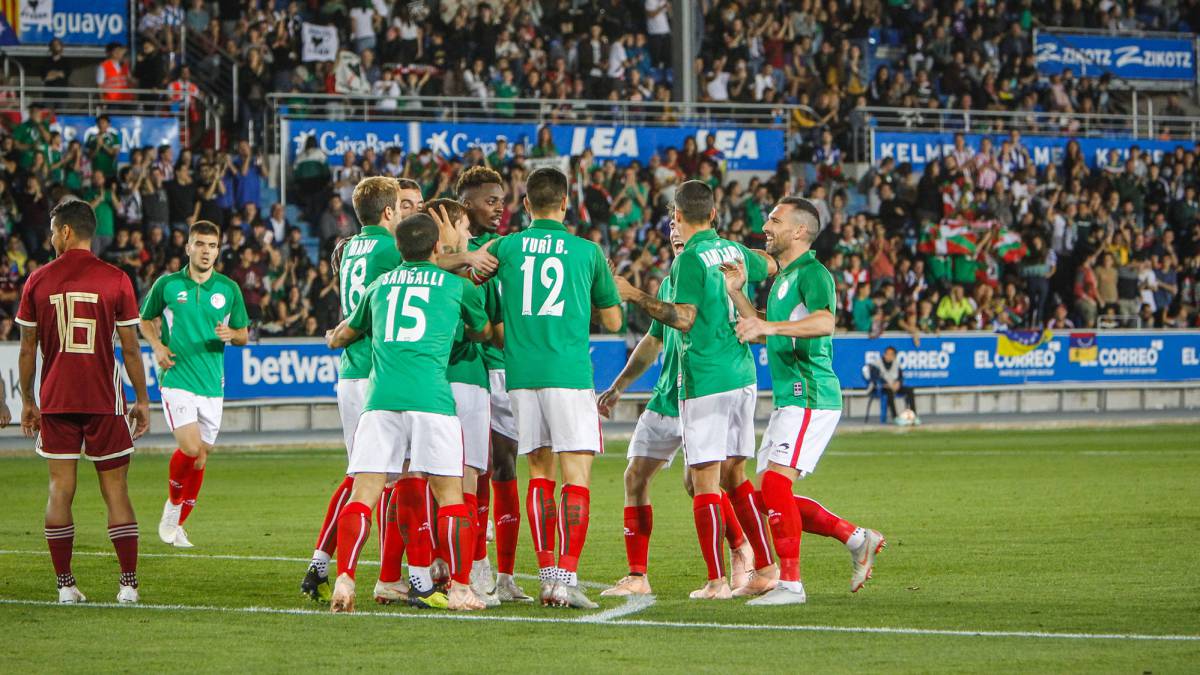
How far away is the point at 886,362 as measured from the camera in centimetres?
2936

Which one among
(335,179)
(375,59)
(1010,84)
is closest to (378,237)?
(335,179)

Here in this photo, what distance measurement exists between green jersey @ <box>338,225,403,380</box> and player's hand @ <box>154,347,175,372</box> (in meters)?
4.15

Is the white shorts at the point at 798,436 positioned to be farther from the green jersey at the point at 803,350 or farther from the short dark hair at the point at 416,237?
the short dark hair at the point at 416,237

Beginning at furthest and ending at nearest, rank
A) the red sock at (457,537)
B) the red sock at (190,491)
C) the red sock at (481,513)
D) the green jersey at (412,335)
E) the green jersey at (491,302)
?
the red sock at (190,491)
the red sock at (481,513)
the green jersey at (491,302)
the red sock at (457,537)
the green jersey at (412,335)

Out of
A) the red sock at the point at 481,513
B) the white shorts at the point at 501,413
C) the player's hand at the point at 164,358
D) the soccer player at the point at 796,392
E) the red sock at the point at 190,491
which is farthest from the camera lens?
the player's hand at the point at 164,358

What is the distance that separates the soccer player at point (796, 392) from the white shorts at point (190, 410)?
624 centimetres

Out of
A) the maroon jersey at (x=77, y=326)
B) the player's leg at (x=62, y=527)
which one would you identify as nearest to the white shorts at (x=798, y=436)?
the maroon jersey at (x=77, y=326)

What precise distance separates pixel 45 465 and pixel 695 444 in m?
14.0

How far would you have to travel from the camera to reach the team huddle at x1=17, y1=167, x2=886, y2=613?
935cm

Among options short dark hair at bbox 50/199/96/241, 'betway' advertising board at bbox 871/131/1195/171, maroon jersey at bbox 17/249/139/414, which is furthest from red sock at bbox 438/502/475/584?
'betway' advertising board at bbox 871/131/1195/171

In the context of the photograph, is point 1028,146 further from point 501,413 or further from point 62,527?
point 62,527

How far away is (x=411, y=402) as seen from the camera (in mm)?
9227

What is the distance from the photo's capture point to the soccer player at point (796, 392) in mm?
9719

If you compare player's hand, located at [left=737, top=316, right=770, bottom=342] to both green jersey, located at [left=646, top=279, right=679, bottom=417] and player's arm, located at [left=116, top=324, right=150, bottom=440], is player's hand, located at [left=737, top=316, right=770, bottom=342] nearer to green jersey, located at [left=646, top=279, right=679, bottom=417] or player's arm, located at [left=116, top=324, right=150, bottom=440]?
green jersey, located at [left=646, top=279, right=679, bottom=417]
